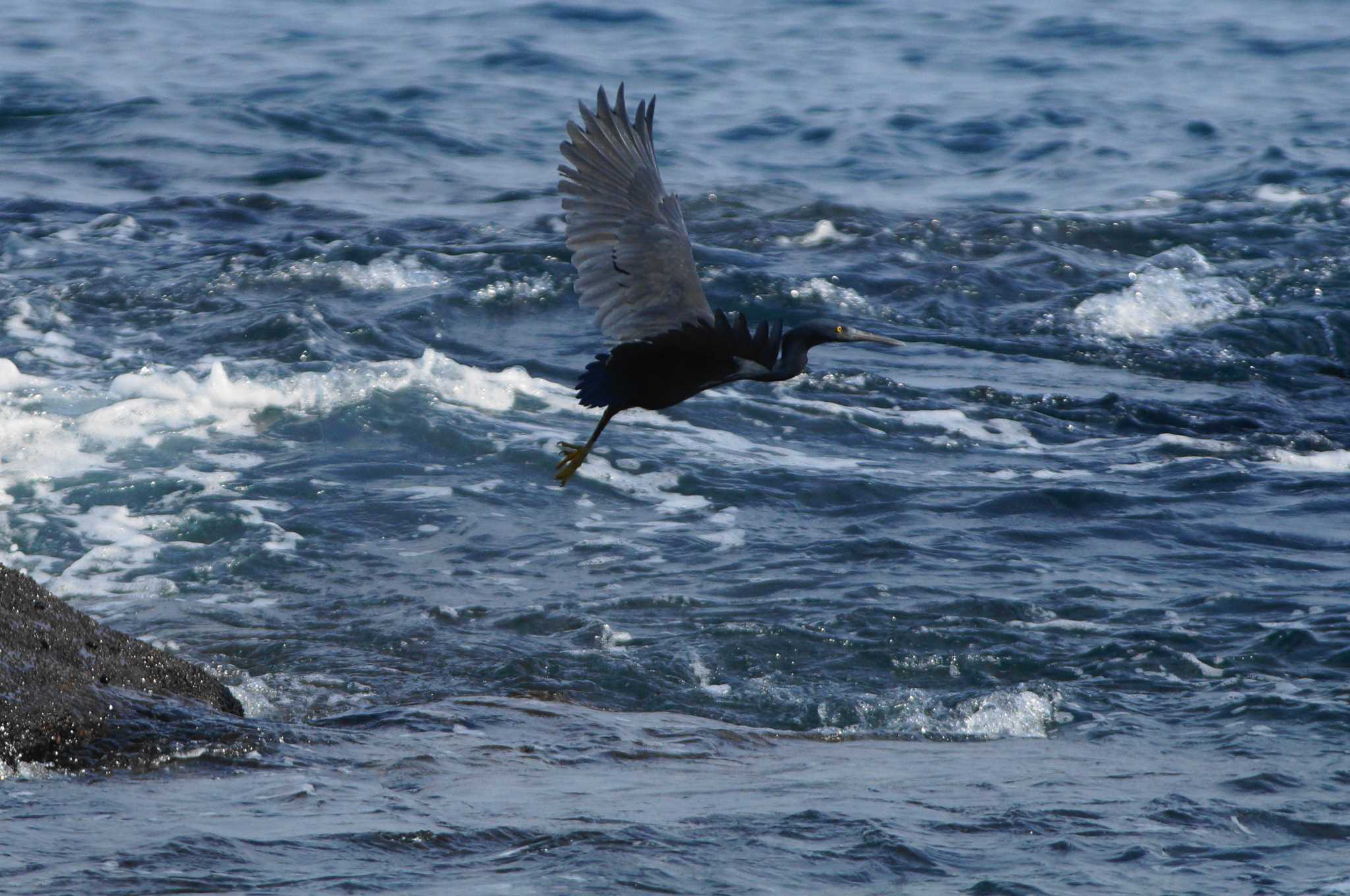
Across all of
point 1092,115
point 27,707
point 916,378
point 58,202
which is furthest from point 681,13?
point 27,707

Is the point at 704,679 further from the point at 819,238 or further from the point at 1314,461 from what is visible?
the point at 819,238

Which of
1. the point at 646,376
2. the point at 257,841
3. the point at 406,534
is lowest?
the point at 406,534

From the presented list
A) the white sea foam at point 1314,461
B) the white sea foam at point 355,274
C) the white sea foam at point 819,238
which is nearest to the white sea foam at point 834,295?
the white sea foam at point 819,238

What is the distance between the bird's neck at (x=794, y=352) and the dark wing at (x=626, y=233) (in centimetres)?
27

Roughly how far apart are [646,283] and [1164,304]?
17.2 ft

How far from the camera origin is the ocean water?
3.86m

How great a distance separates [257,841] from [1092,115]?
12.1 m

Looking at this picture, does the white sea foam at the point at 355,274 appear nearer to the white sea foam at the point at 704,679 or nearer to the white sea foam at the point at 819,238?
the white sea foam at the point at 819,238

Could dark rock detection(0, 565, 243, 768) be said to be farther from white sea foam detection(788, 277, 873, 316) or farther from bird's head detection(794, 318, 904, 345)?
white sea foam detection(788, 277, 873, 316)

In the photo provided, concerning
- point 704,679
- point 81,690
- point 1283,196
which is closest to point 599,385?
point 704,679

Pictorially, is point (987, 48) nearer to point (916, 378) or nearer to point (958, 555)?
point (916, 378)

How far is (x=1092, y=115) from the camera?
14141 mm

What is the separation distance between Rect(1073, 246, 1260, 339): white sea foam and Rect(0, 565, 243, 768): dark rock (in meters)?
6.07

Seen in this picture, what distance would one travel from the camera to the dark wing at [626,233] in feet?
16.4
